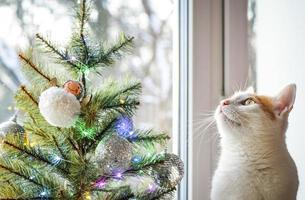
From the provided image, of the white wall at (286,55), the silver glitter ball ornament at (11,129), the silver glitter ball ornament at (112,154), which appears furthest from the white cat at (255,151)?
the silver glitter ball ornament at (11,129)

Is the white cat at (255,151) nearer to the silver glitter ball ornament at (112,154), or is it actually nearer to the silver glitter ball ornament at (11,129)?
the silver glitter ball ornament at (112,154)

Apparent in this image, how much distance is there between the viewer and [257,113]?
87 cm

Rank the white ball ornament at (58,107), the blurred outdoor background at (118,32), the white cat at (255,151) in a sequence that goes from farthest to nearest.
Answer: the blurred outdoor background at (118,32) < the white cat at (255,151) < the white ball ornament at (58,107)

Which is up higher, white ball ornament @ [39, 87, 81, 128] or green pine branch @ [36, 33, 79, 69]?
green pine branch @ [36, 33, 79, 69]

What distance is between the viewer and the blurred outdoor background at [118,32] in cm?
95

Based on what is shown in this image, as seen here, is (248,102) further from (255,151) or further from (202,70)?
(202,70)

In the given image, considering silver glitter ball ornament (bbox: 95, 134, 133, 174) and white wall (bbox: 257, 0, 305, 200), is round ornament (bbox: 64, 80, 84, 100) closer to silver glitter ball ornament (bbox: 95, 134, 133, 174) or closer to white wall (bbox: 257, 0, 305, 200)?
silver glitter ball ornament (bbox: 95, 134, 133, 174)

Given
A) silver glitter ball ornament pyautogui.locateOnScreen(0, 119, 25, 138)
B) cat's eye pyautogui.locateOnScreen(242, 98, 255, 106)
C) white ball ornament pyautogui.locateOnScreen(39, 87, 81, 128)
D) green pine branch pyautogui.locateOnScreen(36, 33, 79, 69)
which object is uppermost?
green pine branch pyautogui.locateOnScreen(36, 33, 79, 69)

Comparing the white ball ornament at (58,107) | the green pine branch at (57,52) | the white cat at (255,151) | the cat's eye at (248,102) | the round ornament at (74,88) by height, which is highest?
the green pine branch at (57,52)

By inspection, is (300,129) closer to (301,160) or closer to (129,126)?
(301,160)

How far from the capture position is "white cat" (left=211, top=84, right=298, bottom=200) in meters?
0.81

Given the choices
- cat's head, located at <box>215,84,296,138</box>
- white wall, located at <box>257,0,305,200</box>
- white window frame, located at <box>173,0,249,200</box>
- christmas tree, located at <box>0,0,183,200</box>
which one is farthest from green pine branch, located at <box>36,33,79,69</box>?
white wall, located at <box>257,0,305,200</box>

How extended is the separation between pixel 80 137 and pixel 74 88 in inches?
3.5

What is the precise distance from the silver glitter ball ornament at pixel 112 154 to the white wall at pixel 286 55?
1.83 feet
